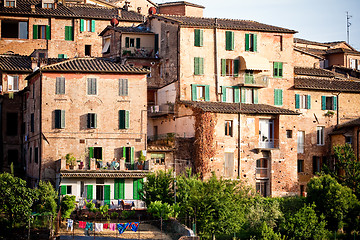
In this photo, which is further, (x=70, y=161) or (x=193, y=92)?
(x=193, y=92)

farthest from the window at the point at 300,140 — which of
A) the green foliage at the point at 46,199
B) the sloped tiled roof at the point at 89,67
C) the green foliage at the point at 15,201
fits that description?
the green foliage at the point at 15,201

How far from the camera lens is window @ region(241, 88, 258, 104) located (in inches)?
2606

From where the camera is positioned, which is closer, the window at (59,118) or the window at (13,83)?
the window at (59,118)

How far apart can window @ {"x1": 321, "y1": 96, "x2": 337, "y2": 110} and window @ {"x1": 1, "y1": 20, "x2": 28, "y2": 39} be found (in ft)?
92.1

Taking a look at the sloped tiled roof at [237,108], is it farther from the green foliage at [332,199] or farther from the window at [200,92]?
the green foliage at [332,199]

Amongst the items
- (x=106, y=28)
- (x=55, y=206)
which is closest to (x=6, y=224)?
(x=55, y=206)

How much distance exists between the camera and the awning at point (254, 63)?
65.4m

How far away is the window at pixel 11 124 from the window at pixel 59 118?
8619mm

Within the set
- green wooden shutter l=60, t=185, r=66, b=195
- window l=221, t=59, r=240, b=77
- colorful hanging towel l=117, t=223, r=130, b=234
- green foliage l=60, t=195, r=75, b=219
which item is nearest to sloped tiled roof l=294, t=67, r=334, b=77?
window l=221, t=59, r=240, b=77

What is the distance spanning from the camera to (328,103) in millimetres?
69875

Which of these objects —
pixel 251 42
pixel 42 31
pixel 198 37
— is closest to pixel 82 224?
pixel 198 37

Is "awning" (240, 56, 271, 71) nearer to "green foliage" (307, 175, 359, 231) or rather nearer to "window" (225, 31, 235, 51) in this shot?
"window" (225, 31, 235, 51)

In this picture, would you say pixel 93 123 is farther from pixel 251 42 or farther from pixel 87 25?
pixel 87 25

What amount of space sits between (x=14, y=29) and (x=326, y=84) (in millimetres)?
29601
